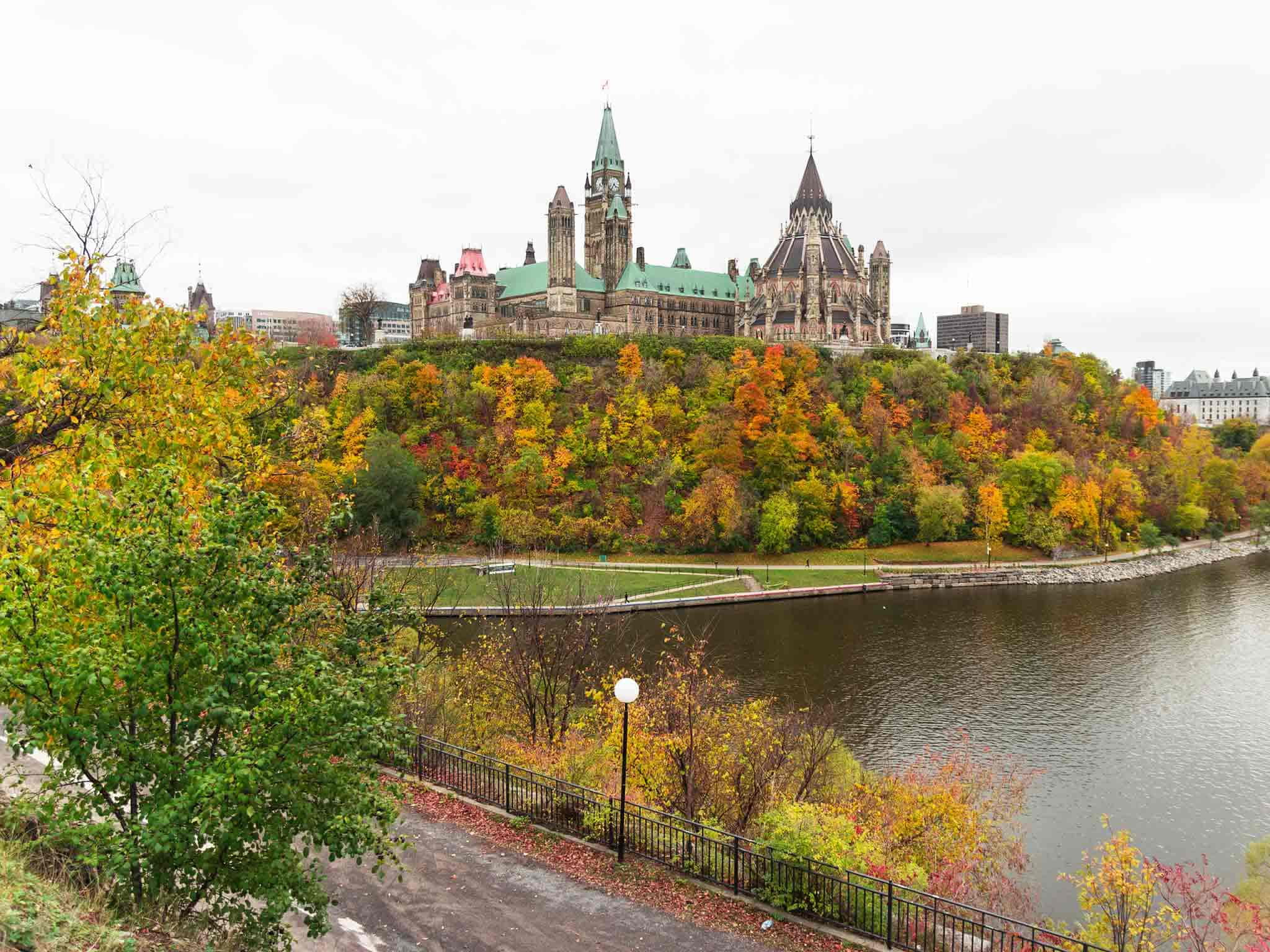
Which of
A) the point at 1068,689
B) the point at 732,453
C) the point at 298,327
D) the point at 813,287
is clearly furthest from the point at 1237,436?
the point at 298,327

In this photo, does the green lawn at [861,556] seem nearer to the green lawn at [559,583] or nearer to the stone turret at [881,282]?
the green lawn at [559,583]

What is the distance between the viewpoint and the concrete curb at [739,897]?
1243 cm

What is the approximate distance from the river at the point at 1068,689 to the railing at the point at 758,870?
7.36 metres

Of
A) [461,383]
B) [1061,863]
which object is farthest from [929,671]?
[461,383]

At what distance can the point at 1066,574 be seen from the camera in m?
59.6

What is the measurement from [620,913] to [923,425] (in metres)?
67.3

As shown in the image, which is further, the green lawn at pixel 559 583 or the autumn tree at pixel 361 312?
the autumn tree at pixel 361 312

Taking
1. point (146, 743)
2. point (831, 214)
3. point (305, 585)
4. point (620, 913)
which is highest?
point (831, 214)

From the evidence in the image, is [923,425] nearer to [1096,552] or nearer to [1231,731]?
[1096,552]

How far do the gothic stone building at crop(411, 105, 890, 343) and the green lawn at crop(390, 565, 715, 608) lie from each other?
37956 millimetres

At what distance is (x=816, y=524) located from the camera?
206ft

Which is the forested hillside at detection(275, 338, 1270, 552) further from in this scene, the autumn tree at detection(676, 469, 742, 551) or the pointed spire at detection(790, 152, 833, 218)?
the pointed spire at detection(790, 152, 833, 218)

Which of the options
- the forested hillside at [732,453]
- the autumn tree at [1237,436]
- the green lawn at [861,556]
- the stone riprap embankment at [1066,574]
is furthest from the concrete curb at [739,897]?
the autumn tree at [1237,436]

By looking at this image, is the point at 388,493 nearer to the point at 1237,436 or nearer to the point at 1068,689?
the point at 1068,689
